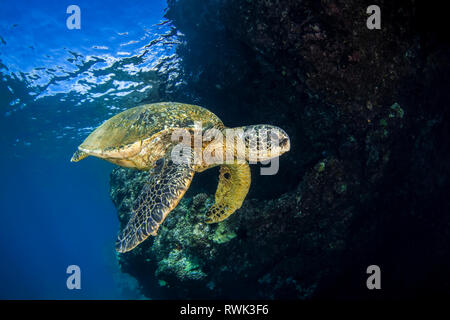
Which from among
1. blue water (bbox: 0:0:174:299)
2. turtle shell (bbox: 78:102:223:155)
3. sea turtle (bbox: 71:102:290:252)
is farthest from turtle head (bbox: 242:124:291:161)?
blue water (bbox: 0:0:174:299)

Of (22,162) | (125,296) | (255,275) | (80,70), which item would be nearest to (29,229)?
(22,162)

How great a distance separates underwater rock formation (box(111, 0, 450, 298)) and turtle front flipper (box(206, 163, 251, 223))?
30 cm

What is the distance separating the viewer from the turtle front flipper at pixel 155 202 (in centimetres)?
273

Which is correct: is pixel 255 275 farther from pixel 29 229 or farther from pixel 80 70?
pixel 29 229

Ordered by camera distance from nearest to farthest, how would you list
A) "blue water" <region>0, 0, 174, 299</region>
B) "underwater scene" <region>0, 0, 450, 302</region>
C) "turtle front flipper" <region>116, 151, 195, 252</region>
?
"turtle front flipper" <region>116, 151, 195, 252</region>
"underwater scene" <region>0, 0, 450, 302</region>
"blue water" <region>0, 0, 174, 299</region>

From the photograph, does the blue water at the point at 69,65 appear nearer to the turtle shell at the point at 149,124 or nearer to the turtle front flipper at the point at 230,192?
the turtle shell at the point at 149,124

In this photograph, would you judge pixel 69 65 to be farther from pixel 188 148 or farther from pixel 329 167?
pixel 329 167

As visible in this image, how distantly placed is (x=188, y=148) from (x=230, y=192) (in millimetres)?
1176

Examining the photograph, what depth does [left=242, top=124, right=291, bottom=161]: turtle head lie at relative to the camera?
131 inches

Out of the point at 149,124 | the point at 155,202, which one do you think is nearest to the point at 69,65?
the point at 149,124

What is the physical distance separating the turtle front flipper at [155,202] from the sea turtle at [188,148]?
0.02 metres

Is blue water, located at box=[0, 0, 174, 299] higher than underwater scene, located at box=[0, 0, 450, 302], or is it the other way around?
blue water, located at box=[0, 0, 174, 299]

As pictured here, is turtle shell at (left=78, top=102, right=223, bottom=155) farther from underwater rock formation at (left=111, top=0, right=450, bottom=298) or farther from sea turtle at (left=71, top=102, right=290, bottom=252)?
underwater rock formation at (left=111, top=0, right=450, bottom=298)

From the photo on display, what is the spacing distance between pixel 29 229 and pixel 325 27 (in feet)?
489
